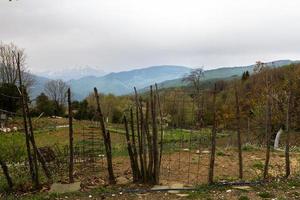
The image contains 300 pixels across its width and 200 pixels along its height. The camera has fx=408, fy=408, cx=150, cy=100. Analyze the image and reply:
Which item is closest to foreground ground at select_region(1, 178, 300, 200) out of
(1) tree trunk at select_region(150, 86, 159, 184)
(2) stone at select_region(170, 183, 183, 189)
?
(2) stone at select_region(170, 183, 183, 189)

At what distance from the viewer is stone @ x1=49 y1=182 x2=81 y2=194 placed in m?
7.70

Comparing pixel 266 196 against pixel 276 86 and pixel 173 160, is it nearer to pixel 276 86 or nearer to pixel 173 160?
pixel 173 160

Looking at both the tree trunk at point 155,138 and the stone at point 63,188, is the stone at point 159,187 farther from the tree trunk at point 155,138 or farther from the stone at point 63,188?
the stone at point 63,188

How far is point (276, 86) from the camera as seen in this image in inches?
961

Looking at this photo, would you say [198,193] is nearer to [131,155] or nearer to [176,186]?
[176,186]

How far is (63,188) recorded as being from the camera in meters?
7.77

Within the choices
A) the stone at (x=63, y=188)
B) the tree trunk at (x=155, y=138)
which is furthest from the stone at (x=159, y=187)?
the stone at (x=63, y=188)

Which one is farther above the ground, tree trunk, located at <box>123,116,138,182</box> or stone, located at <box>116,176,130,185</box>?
tree trunk, located at <box>123,116,138,182</box>

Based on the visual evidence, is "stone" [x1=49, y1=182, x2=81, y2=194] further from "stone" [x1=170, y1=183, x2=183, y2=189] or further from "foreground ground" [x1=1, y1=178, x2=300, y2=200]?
"stone" [x1=170, y1=183, x2=183, y2=189]

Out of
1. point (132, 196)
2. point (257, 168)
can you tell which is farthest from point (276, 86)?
point (132, 196)

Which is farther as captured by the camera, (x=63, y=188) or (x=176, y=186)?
(x=176, y=186)

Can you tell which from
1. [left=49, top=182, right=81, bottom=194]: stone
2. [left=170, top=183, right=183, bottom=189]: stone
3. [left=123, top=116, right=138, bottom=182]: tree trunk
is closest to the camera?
[left=49, top=182, right=81, bottom=194]: stone

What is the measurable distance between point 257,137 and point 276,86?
11.2 ft

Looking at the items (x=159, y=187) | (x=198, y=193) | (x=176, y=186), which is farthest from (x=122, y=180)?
(x=198, y=193)
